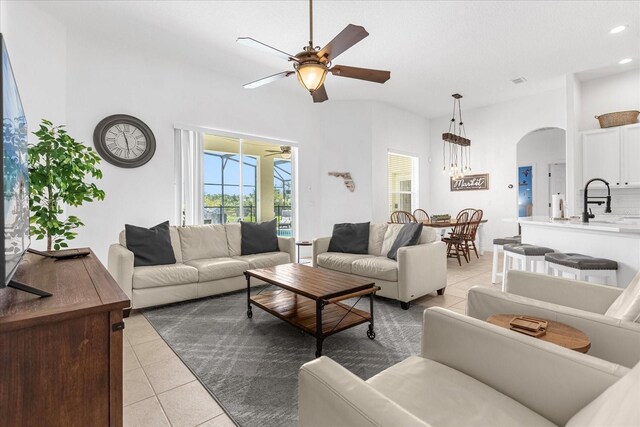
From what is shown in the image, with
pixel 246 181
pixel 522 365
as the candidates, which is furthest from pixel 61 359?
pixel 246 181

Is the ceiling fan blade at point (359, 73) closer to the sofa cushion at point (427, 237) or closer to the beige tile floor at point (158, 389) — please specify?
the sofa cushion at point (427, 237)

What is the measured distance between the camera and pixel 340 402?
2.78 feet

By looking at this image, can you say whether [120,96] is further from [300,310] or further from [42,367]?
[42,367]

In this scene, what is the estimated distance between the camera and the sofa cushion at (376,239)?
407 cm

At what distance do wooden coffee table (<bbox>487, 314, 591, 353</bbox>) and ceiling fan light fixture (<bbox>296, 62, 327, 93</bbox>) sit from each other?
200cm

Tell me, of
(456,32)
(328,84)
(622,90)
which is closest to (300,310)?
(456,32)

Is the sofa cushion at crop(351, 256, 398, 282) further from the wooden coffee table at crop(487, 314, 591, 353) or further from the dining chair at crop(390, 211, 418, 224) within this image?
the dining chair at crop(390, 211, 418, 224)

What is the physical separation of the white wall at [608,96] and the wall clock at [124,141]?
6693 mm

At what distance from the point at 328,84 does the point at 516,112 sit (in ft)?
12.9

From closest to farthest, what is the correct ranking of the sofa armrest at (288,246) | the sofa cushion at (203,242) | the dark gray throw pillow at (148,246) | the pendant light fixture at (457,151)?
the dark gray throw pillow at (148,246), the sofa cushion at (203,242), the sofa armrest at (288,246), the pendant light fixture at (457,151)

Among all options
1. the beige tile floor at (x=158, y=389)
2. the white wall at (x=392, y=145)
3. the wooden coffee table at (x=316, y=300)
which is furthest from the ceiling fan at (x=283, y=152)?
the beige tile floor at (x=158, y=389)

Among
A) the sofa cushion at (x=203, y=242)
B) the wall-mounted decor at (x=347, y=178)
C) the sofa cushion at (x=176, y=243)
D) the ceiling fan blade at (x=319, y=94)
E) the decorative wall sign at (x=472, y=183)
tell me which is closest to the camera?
the ceiling fan blade at (x=319, y=94)

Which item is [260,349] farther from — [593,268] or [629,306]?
[593,268]

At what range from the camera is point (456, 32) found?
12.2 feet
